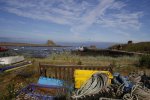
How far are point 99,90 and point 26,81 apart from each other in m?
4.54

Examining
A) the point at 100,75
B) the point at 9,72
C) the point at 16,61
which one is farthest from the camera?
the point at 16,61

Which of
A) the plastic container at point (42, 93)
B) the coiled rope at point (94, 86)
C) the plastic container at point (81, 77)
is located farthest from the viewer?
the plastic container at point (81, 77)

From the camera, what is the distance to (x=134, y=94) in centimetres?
590

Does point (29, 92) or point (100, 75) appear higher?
point (100, 75)

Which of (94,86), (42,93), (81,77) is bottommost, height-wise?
(42,93)

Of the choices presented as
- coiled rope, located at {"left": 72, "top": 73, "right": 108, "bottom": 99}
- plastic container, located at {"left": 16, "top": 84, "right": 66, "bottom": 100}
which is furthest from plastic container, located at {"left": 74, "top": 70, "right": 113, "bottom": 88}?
plastic container, located at {"left": 16, "top": 84, "right": 66, "bottom": 100}

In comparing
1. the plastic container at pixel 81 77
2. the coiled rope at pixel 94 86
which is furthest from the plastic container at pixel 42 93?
the plastic container at pixel 81 77

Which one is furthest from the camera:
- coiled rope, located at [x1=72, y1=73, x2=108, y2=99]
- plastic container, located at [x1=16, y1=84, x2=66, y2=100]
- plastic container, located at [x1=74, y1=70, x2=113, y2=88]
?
plastic container, located at [x1=74, y1=70, x2=113, y2=88]

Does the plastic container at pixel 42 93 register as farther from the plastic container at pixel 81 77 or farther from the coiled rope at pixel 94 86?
the plastic container at pixel 81 77

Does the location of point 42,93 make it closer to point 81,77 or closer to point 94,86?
point 81,77

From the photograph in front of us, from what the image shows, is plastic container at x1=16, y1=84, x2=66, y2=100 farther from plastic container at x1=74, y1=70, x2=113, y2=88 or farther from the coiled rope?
plastic container at x1=74, y1=70, x2=113, y2=88

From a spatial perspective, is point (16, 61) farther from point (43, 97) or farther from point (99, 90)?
point (99, 90)

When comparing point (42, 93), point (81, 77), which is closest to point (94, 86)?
point (81, 77)

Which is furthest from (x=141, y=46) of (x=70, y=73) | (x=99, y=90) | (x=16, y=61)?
(x=99, y=90)
